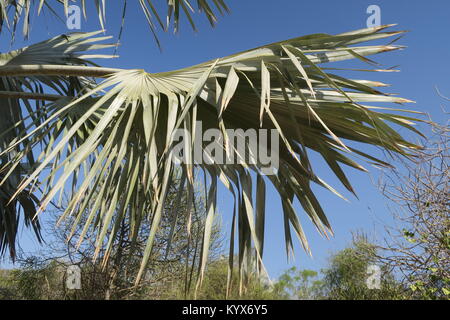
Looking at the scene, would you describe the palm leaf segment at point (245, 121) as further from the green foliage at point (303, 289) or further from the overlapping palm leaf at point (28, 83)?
the green foliage at point (303, 289)

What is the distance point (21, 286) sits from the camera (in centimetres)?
941

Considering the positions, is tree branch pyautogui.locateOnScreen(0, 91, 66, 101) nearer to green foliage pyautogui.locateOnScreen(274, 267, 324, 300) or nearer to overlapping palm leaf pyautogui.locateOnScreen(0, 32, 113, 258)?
overlapping palm leaf pyautogui.locateOnScreen(0, 32, 113, 258)

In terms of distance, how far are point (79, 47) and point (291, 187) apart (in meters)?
2.88

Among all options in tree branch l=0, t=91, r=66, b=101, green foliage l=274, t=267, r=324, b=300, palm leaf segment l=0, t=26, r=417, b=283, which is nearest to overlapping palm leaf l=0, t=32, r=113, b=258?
tree branch l=0, t=91, r=66, b=101

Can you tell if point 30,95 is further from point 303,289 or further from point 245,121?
point 303,289

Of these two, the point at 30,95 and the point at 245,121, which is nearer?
the point at 245,121

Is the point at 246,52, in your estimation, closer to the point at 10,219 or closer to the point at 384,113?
the point at 384,113

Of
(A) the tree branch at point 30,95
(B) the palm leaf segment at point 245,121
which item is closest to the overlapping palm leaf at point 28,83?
(A) the tree branch at point 30,95

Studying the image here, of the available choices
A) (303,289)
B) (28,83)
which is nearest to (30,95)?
(28,83)

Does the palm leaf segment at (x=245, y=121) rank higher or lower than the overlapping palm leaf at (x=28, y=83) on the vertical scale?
lower

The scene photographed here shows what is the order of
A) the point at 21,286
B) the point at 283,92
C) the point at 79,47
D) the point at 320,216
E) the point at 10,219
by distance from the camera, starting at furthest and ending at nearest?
the point at 21,286, the point at 10,219, the point at 79,47, the point at 320,216, the point at 283,92
